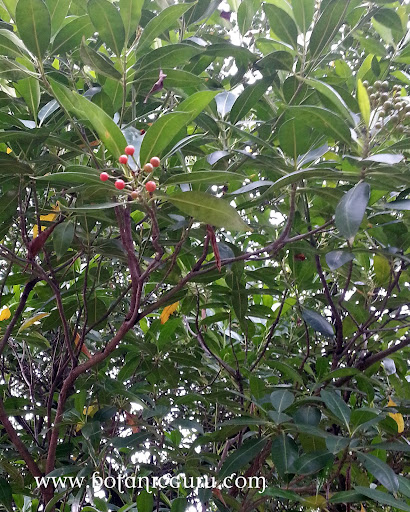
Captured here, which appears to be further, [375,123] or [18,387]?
[18,387]

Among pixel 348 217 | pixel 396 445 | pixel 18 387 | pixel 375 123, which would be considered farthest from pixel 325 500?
pixel 18 387

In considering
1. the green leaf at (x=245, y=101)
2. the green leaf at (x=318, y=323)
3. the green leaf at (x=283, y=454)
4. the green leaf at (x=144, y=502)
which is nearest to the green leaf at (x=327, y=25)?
the green leaf at (x=245, y=101)

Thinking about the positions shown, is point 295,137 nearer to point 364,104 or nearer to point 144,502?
point 364,104

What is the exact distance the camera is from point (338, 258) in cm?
125

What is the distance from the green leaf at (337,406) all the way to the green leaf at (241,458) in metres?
0.23

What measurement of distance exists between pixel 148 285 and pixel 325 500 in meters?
0.85

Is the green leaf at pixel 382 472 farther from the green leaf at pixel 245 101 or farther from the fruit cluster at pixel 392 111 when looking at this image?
the green leaf at pixel 245 101

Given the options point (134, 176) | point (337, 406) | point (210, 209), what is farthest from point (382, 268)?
point (134, 176)

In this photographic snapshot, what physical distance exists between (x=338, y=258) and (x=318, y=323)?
1.08 ft

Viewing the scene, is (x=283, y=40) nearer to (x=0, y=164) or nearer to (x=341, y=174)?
(x=341, y=174)

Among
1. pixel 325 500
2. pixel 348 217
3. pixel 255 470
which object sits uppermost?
pixel 348 217

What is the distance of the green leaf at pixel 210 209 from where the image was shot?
36.6 inches

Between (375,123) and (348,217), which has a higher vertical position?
(375,123)

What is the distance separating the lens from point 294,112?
1.01 metres
